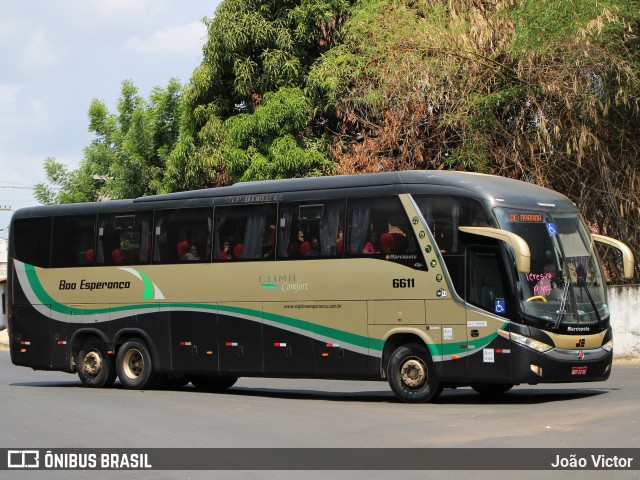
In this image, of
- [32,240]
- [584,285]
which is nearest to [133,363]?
[32,240]

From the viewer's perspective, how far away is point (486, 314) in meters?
17.6

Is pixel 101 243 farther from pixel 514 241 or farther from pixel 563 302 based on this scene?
pixel 563 302

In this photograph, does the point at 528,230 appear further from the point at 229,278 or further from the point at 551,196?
the point at 229,278

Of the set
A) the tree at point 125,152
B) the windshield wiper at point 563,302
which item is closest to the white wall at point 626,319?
the windshield wiper at point 563,302

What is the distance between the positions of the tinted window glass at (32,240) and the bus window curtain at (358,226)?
7.78 m

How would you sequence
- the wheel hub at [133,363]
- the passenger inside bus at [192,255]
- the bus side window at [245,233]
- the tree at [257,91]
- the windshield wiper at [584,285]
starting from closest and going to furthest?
the windshield wiper at [584,285]
the bus side window at [245,233]
the passenger inside bus at [192,255]
the wheel hub at [133,363]
the tree at [257,91]

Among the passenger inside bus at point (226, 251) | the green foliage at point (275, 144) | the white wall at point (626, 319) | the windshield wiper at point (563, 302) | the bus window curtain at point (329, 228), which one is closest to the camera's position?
the windshield wiper at point (563, 302)

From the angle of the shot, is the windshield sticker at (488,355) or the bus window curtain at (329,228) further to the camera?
the bus window curtain at (329,228)

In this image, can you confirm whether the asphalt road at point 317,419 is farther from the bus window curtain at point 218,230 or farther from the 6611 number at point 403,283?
the bus window curtain at point 218,230

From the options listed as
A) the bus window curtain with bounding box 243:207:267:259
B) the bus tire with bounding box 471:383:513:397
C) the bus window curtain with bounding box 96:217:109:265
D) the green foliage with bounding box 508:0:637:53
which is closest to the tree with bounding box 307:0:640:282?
the green foliage with bounding box 508:0:637:53

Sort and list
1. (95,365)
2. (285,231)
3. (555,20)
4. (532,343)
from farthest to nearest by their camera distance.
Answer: (555,20)
(95,365)
(285,231)
(532,343)

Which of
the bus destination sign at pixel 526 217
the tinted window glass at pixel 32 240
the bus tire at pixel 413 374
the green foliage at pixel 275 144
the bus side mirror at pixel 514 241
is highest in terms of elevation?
the green foliage at pixel 275 144

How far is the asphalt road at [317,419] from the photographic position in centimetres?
1280

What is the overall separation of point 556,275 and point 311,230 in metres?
4.21
